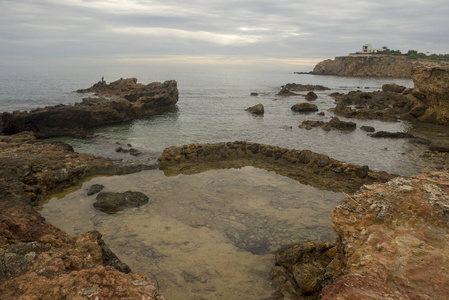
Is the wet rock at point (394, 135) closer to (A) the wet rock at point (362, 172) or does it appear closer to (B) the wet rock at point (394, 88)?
(A) the wet rock at point (362, 172)

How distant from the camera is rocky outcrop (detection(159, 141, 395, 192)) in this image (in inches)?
531

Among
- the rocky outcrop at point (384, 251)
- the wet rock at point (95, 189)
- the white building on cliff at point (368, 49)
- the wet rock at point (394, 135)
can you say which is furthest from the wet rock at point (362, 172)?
the white building on cliff at point (368, 49)

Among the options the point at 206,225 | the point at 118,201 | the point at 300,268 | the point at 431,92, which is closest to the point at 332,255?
the point at 300,268

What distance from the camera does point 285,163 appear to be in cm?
1584

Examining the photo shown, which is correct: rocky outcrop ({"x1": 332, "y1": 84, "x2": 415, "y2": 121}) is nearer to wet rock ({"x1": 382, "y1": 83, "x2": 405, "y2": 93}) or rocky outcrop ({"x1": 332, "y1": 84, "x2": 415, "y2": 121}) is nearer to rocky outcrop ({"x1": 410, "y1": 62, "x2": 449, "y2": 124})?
wet rock ({"x1": 382, "y1": 83, "x2": 405, "y2": 93})

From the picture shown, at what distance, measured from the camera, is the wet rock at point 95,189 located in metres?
→ 11.9

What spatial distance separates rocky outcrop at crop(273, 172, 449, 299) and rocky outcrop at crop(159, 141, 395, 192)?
22.3 ft

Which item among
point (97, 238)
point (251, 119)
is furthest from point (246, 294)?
point (251, 119)

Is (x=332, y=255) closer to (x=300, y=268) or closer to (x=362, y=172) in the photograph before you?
(x=300, y=268)

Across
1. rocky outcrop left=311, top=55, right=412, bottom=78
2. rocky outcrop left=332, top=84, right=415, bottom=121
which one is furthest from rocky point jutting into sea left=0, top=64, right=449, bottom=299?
rocky outcrop left=311, top=55, right=412, bottom=78

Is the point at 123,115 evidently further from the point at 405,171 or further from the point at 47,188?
the point at 405,171

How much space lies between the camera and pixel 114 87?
186 feet

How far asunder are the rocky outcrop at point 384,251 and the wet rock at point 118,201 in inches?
251

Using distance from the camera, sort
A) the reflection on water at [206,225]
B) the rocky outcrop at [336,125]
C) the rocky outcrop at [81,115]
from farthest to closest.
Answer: the rocky outcrop at [336,125], the rocky outcrop at [81,115], the reflection on water at [206,225]
